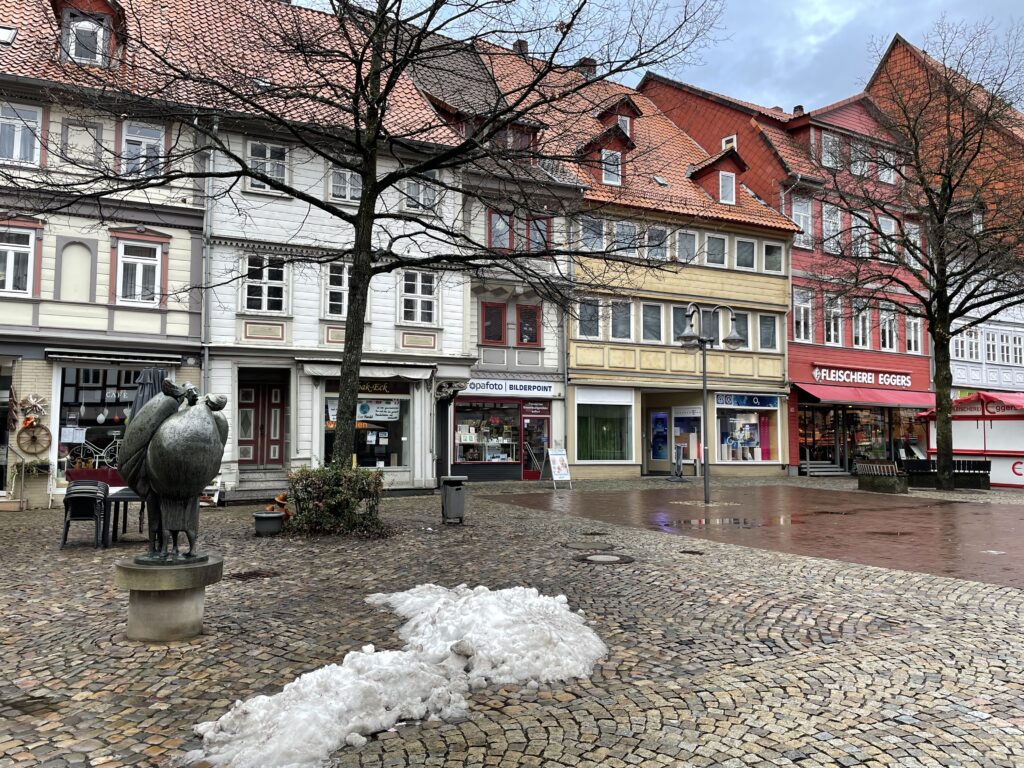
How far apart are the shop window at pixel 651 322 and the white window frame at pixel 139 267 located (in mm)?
15916

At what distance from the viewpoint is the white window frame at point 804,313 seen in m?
30.4

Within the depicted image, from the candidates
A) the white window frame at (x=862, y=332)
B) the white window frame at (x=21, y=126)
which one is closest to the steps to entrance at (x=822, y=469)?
the white window frame at (x=862, y=332)

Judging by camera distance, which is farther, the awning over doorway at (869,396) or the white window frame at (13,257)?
the awning over doorway at (869,396)

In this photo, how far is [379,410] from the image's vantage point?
20.6 metres

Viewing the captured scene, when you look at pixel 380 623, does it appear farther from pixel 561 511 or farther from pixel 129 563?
pixel 561 511

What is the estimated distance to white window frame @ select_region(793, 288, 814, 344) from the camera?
99.9 feet

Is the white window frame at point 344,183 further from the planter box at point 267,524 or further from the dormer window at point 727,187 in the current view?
the dormer window at point 727,187

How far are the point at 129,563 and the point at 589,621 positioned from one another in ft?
11.8

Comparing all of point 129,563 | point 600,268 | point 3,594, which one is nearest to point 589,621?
point 129,563

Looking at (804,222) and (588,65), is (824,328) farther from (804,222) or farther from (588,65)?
(588,65)

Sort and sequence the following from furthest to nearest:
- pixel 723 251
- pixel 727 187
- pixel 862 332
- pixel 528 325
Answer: pixel 862 332, pixel 727 187, pixel 723 251, pixel 528 325

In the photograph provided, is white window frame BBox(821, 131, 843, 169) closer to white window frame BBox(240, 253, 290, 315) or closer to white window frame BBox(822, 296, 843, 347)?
white window frame BBox(822, 296, 843, 347)

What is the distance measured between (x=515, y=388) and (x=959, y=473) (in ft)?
44.7

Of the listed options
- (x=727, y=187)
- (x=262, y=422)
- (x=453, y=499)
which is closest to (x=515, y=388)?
(x=262, y=422)
